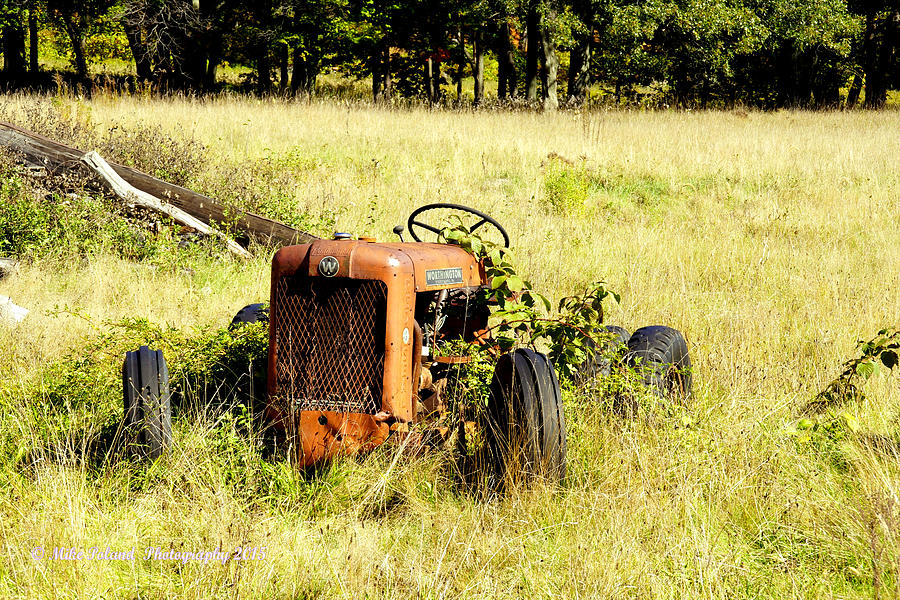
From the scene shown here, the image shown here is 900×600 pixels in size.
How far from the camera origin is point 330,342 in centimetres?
337

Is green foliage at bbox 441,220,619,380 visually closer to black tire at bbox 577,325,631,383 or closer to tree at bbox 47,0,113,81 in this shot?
black tire at bbox 577,325,631,383

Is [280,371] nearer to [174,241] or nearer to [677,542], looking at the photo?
[677,542]

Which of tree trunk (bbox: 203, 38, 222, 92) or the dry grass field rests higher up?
tree trunk (bbox: 203, 38, 222, 92)

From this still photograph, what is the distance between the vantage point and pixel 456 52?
107 ft

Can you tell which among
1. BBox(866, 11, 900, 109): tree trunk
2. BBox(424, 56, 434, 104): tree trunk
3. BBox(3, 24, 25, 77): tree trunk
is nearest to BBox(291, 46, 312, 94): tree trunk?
BBox(424, 56, 434, 104): tree trunk

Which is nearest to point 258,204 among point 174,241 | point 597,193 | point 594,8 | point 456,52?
point 174,241

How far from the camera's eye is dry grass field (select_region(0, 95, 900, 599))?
2.73 metres

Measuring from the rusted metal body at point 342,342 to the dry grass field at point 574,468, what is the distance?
0.58 feet

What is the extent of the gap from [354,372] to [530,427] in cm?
79

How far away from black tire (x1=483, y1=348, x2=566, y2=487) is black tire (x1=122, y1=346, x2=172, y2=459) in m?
1.40

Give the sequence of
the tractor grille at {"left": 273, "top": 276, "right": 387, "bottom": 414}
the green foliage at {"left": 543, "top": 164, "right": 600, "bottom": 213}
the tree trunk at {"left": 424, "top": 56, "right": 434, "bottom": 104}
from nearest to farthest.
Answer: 1. the tractor grille at {"left": 273, "top": 276, "right": 387, "bottom": 414}
2. the green foliage at {"left": 543, "top": 164, "right": 600, "bottom": 213}
3. the tree trunk at {"left": 424, "top": 56, "right": 434, "bottom": 104}

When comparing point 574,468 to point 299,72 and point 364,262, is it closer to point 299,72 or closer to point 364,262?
point 364,262

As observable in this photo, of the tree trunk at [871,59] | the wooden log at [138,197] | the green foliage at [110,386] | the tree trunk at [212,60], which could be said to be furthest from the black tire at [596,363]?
the tree trunk at [871,59]

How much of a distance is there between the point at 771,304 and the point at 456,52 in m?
28.6
